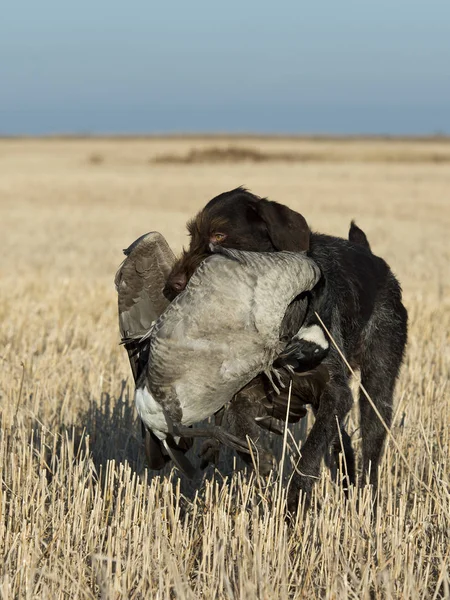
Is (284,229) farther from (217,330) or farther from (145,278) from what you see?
(217,330)

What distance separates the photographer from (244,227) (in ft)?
14.5

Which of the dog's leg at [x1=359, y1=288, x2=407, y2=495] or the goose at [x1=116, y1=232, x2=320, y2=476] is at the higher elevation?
the goose at [x1=116, y1=232, x2=320, y2=476]

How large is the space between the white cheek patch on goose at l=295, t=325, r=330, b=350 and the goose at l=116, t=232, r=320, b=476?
261mm

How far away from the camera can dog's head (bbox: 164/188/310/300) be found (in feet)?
13.3

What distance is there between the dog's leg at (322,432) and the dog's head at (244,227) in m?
0.62

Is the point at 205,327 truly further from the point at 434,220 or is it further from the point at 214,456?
the point at 434,220

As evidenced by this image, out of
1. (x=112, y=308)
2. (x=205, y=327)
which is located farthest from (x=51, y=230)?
(x=205, y=327)

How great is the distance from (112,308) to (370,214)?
14.9 m

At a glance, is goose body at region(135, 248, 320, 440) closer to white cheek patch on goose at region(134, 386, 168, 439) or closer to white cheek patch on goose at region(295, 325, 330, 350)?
white cheek patch on goose at region(134, 386, 168, 439)

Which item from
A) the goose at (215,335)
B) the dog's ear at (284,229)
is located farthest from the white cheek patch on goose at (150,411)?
the dog's ear at (284,229)

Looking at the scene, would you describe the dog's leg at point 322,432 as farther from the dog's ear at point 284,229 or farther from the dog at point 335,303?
the dog's ear at point 284,229

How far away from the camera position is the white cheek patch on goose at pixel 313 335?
366cm

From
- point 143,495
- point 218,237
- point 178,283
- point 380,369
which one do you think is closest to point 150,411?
point 178,283

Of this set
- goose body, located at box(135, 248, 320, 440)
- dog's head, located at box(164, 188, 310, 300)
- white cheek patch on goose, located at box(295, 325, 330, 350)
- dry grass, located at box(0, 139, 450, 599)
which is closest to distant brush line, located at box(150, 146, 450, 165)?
dry grass, located at box(0, 139, 450, 599)
